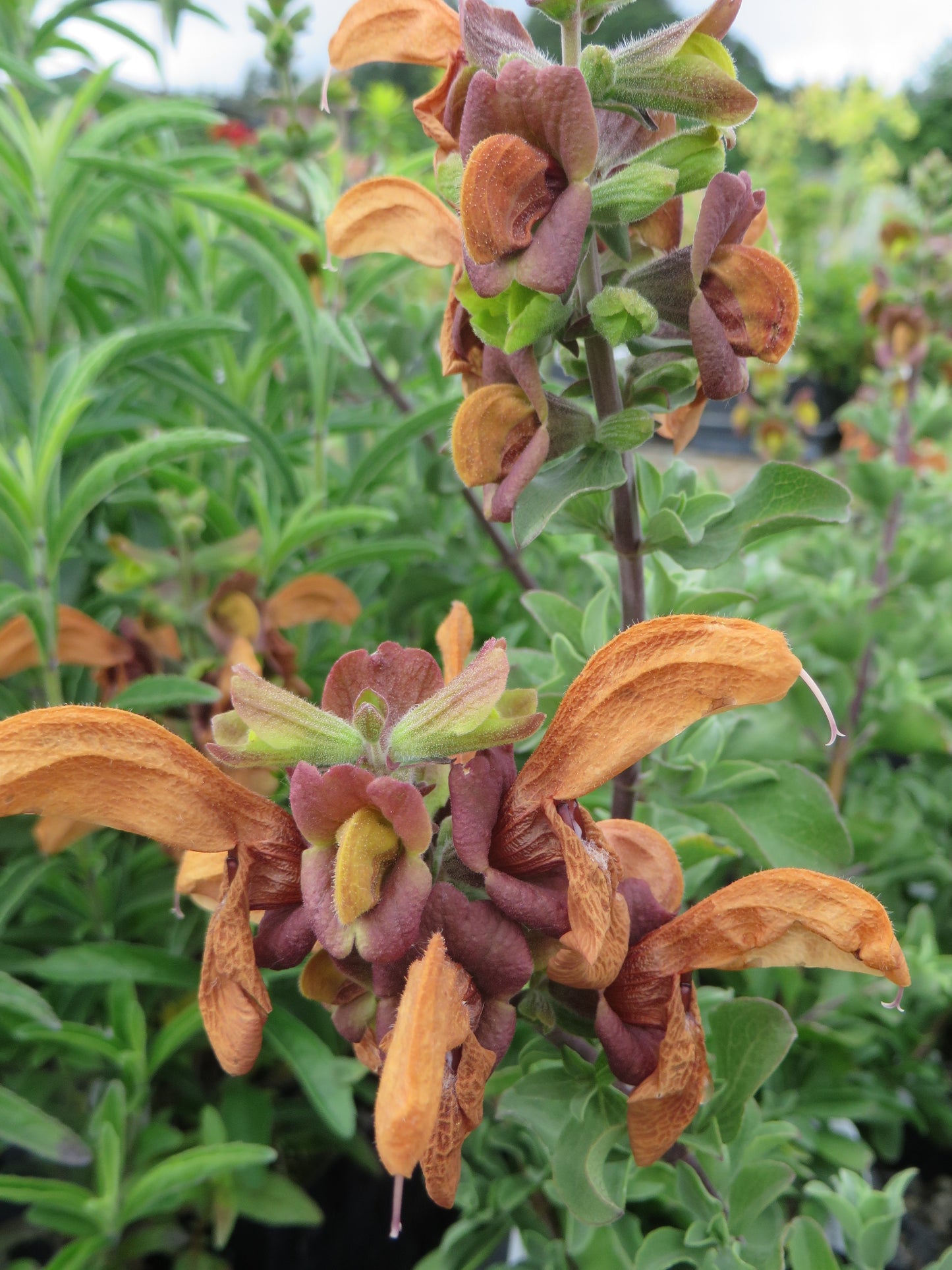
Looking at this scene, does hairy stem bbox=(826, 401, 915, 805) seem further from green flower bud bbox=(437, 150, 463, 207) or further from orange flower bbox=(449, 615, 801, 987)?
green flower bud bbox=(437, 150, 463, 207)

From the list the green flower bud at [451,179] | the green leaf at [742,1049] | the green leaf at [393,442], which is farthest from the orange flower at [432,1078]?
the green leaf at [393,442]

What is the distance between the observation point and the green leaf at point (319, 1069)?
2.59ft

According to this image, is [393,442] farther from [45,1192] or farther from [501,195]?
[45,1192]

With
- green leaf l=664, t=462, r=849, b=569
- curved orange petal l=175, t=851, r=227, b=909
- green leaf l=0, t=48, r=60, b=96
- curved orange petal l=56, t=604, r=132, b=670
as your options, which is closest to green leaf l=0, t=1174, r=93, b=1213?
curved orange petal l=175, t=851, r=227, b=909

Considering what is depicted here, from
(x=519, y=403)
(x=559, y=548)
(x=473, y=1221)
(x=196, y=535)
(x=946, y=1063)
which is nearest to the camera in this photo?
(x=519, y=403)

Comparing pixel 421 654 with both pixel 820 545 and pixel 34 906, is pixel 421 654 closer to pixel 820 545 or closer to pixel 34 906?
pixel 34 906

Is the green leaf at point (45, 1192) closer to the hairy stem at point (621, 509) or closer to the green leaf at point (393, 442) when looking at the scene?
the hairy stem at point (621, 509)

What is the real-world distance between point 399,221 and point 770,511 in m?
0.33

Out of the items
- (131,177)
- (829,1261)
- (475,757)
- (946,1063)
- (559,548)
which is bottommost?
(946,1063)

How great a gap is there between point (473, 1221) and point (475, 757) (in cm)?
54

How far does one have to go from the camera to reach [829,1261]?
0.67 m

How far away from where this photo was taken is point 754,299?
525mm

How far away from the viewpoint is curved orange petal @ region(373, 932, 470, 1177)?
37cm

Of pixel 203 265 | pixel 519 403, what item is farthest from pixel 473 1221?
pixel 203 265
